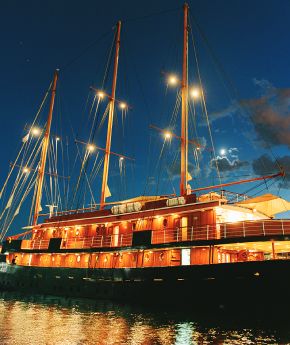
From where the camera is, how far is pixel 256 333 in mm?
11547

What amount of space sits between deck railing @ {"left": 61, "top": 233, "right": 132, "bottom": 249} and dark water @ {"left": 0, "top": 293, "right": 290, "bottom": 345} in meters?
4.79

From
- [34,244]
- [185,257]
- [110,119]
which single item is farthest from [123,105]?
[185,257]

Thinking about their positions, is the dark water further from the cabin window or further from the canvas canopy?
the canvas canopy

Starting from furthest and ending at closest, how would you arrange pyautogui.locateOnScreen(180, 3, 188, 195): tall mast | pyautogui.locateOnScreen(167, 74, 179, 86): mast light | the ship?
1. pyautogui.locateOnScreen(167, 74, 179, 86): mast light
2. pyautogui.locateOnScreen(180, 3, 188, 195): tall mast
3. the ship

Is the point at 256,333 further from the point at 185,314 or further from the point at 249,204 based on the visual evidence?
the point at 249,204

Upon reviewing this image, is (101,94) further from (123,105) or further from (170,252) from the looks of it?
(170,252)

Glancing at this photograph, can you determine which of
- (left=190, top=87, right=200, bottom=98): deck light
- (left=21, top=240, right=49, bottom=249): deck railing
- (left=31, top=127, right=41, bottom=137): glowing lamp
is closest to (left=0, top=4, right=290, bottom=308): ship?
(left=21, top=240, right=49, bottom=249): deck railing

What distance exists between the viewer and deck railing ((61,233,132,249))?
21.0 metres

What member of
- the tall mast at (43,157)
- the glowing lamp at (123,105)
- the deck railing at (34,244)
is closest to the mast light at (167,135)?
the glowing lamp at (123,105)

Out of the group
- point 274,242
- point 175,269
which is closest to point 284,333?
point 274,242

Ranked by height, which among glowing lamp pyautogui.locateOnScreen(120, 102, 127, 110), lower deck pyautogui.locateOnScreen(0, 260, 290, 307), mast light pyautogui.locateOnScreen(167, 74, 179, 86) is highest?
glowing lamp pyautogui.locateOnScreen(120, 102, 127, 110)

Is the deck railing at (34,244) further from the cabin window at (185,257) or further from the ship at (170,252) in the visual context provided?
the cabin window at (185,257)

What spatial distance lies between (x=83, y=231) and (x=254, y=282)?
13.8 meters

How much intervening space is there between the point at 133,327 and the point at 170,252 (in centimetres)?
614
